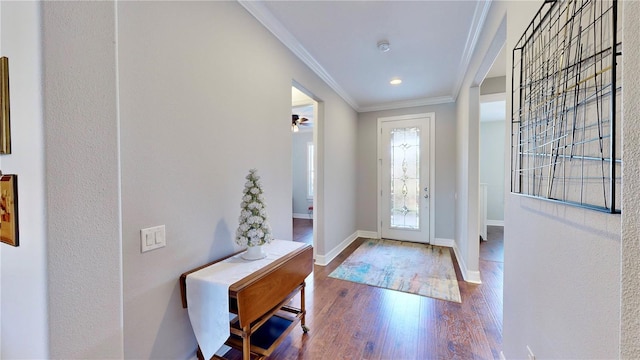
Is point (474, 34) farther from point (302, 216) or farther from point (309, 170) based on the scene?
point (302, 216)

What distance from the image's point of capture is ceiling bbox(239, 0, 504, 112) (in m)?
1.88

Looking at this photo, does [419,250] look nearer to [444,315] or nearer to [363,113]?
[444,315]

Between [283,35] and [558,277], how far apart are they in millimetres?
2459

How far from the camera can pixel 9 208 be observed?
72 centimetres

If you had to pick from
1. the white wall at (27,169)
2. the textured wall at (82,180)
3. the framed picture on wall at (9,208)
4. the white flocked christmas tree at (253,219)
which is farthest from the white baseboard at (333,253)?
the framed picture on wall at (9,208)

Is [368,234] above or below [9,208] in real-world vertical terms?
below

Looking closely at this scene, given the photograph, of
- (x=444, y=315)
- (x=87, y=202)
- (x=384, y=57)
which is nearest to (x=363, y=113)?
(x=384, y=57)

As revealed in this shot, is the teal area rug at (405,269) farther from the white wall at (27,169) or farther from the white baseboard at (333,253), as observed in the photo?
the white wall at (27,169)

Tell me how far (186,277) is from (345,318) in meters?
1.38

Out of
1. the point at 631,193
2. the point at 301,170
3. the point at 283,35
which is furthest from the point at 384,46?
the point at 301,170

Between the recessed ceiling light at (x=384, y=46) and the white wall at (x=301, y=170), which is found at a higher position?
the recessed ceiling light at (x=384, y=46)

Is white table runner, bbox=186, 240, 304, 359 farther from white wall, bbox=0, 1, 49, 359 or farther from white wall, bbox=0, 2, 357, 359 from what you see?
white wall, bbox=0, 1, 49, 359

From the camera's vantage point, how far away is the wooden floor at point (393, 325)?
1.70 m

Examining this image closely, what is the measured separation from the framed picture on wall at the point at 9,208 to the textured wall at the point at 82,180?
0.19 meters
